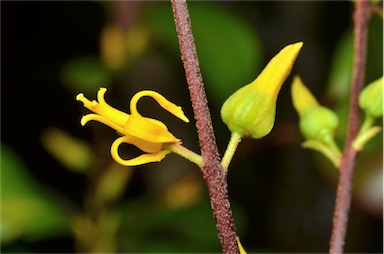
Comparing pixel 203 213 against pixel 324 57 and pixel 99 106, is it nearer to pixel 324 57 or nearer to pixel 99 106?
pixel 324 57

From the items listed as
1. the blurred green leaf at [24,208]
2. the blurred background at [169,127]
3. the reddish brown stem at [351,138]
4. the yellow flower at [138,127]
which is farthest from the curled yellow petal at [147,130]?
the blurred green leaf at [24,208]

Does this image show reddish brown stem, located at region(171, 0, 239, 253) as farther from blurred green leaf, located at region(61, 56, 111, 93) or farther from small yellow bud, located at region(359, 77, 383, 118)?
blurred green leaf, located at region(61, 56, 111, 93)

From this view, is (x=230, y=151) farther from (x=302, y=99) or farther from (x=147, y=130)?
(x=302, y=99)

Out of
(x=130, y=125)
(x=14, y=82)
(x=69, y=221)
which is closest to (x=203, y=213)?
(x=69, y=221)

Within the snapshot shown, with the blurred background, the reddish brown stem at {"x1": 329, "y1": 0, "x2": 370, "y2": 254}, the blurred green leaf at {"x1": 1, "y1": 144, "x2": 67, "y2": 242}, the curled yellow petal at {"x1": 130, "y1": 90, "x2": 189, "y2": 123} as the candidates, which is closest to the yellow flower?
the curled yellow petal at {"x1": 130, "y1": 90, "x2": 189, "y2": 123}

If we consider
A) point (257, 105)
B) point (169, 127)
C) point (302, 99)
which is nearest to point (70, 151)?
point (169, 127)

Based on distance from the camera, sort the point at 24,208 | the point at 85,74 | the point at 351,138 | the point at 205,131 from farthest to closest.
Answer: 1. the point at 85,74
2. the point at 24,208
3. the point at 351,138
4. the point at 205,131
